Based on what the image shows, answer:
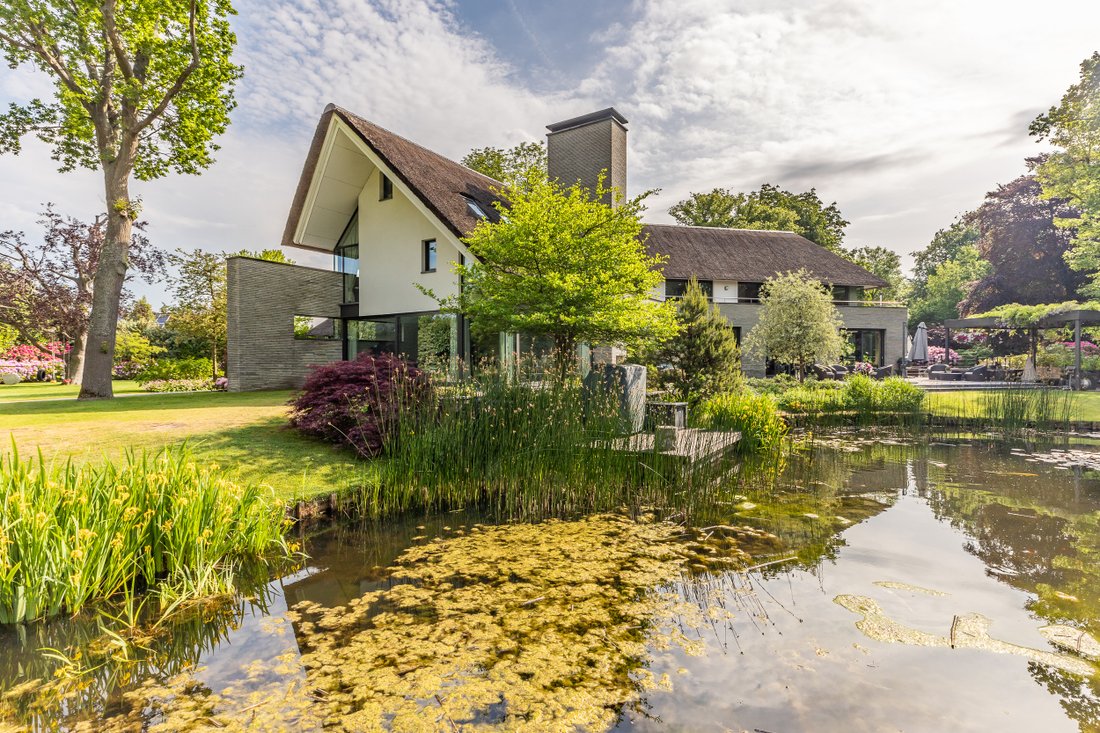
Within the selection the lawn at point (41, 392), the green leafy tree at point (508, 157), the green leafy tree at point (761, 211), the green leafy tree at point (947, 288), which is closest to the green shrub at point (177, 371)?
the lawn at point (41, 392)

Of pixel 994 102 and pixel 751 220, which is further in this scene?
pixel 751 220

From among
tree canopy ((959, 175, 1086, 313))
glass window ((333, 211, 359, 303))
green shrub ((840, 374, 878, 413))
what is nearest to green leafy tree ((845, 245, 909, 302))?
tree canopy ((959, 175, 1086, 313))

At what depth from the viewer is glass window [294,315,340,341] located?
12766 millimetres

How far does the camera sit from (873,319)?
64.4 feet

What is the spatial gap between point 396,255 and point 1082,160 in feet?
62.1

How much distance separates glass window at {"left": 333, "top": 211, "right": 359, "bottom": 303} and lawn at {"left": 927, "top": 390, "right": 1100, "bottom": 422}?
12957mm

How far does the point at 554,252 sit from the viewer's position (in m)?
8.22

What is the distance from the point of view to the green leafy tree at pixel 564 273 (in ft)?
26.7

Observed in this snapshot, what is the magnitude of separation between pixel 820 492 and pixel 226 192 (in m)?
15.6

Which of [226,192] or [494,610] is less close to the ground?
[226,192]

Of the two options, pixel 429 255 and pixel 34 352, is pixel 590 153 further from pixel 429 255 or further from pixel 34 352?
pixel 34 352

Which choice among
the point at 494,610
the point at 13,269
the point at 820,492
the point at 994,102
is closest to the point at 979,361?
the point at 994,102

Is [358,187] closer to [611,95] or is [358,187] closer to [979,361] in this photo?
[611,95]

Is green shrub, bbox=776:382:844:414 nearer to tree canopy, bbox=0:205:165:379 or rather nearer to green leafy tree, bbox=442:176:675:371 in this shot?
green leafy tree, bbox=442:176:675:371
